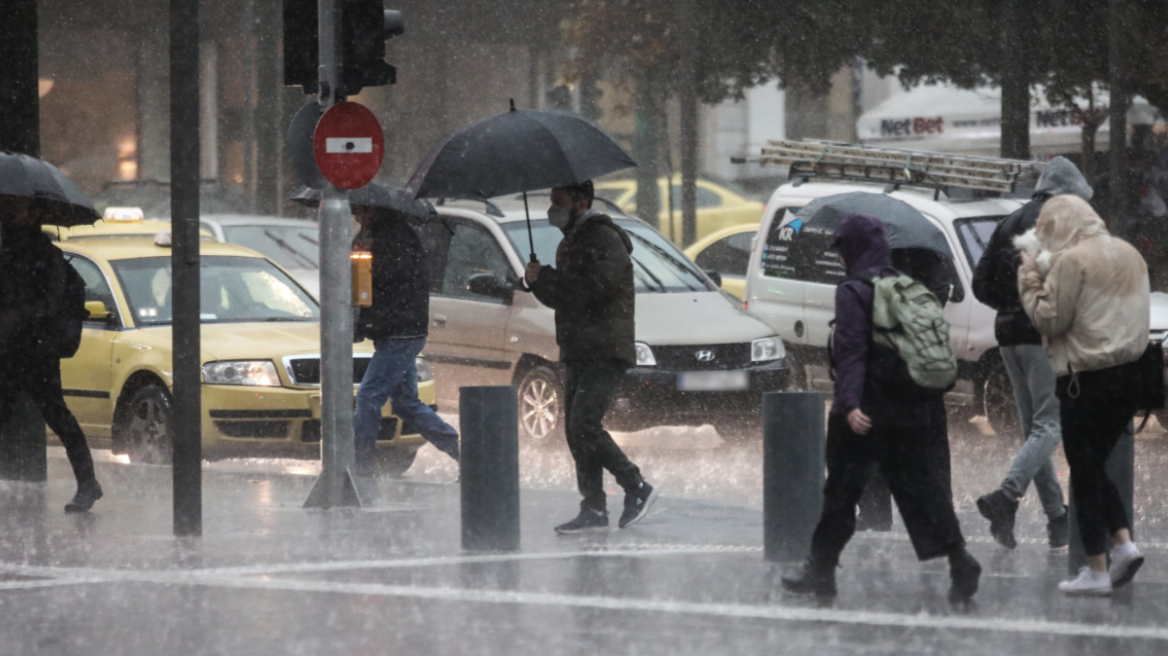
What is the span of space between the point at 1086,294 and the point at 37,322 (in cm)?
498

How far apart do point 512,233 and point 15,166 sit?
181 inches

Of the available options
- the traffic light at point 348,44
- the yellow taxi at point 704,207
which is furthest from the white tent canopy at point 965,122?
the traffic light at point 348,44

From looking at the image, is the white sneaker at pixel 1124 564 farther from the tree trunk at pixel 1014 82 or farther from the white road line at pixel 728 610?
the tree trunk at pixel 1014 82

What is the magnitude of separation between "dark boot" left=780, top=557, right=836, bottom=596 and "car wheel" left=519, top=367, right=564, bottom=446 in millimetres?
5388

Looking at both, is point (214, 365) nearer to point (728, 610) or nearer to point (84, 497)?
point (84, 497)

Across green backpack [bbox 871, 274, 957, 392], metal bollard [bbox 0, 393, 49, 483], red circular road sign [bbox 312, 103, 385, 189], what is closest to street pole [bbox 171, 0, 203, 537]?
red circular road sign [bbox 312, 103, 385, 189]

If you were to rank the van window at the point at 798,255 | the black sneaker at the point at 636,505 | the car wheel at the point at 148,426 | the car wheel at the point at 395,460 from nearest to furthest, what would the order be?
the black sneaker at the point at 636,505 < the car wheel at the point at 148,426 < the car wheel at the point at 395,460 < the van window at the point at 798,255

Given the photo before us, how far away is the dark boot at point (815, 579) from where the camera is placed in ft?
21.6

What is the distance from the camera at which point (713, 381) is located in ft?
39.5

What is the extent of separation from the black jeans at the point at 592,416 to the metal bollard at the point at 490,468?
41 cm

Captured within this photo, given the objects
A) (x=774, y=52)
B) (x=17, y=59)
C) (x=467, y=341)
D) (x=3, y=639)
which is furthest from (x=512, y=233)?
(x=774, y=52)

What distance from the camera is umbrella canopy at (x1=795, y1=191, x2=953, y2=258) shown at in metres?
7.88

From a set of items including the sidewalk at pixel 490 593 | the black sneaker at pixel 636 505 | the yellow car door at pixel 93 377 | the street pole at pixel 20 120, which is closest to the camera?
the sidewalk at pixel 490 593

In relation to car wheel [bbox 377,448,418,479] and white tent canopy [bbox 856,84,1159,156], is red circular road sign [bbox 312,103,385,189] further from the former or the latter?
white tent canopy [bbox 856,84,1159,156]
